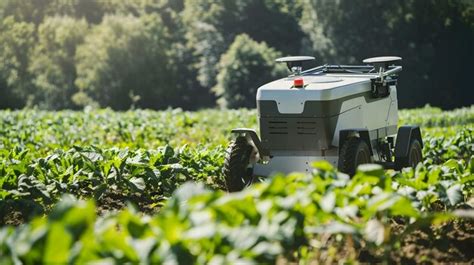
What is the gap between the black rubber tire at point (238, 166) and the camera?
8797 millimetres

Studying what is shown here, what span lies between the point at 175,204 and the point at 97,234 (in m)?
0.41

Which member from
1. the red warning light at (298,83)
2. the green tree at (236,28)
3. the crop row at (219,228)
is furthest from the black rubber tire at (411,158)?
the green tree at (236,28)

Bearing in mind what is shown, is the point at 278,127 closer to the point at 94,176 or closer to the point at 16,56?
the point at 94,176

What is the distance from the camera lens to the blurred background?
54.7 metres

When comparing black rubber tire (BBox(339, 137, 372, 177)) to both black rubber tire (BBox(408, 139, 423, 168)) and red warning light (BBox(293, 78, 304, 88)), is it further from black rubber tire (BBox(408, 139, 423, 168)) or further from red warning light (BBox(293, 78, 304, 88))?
black rubber tire (BBox(408, 139, 423, 168))

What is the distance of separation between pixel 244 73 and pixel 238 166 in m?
49.8

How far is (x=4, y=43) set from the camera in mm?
69312

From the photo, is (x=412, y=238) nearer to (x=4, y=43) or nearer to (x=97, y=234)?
(x=97, y=234)

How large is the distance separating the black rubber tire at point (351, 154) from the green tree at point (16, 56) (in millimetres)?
53598

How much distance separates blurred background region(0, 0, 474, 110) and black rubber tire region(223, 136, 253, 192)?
46.0m

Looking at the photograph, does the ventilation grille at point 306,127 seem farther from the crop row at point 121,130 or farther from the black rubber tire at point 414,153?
the crop row at point 121,130

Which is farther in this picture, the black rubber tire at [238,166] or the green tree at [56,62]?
the green tree at [56,62]

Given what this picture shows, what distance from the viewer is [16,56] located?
70062mm

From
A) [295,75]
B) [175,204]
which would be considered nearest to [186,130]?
[295,75]
